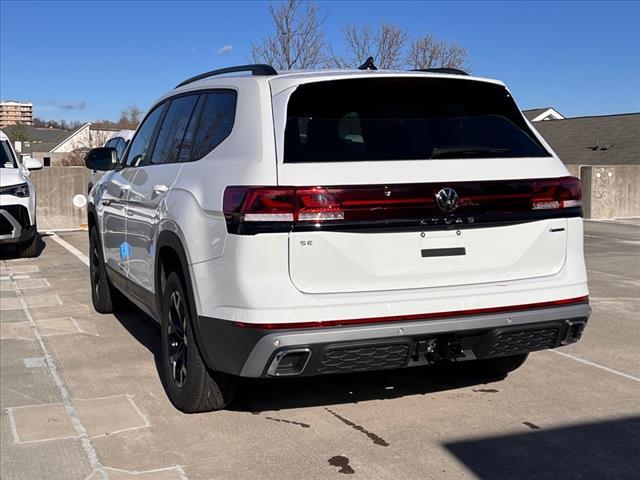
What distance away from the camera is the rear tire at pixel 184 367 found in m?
4.32

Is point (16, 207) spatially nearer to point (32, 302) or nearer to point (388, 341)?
point (32, 302)

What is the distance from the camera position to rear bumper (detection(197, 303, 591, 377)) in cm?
368

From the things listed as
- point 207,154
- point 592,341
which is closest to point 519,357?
point 592,341

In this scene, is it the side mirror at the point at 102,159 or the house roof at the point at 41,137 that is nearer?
the side mirror at the point at 102,159

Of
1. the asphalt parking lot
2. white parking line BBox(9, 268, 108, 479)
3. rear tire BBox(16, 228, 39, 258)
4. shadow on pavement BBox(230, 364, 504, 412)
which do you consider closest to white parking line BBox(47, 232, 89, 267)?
rear tire BBox(16, 228, 39, 258)

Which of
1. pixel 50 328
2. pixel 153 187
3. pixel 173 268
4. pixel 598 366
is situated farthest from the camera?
pixel 50 328

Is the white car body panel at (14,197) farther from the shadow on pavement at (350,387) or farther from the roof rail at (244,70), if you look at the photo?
the shadow on pavement at (350,387)

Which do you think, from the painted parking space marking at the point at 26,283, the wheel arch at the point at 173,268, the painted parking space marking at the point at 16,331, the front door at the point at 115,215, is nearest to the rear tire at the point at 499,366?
the wheel arch at the point at 173,268

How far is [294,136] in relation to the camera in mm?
3865

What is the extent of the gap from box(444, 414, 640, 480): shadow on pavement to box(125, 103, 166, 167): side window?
3.19 meters

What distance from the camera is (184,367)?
454 cm

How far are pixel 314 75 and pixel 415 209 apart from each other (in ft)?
3.07

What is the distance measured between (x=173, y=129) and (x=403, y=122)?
1833 millimetres

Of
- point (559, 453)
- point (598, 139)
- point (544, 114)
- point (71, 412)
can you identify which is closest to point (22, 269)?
point (71, 412)
